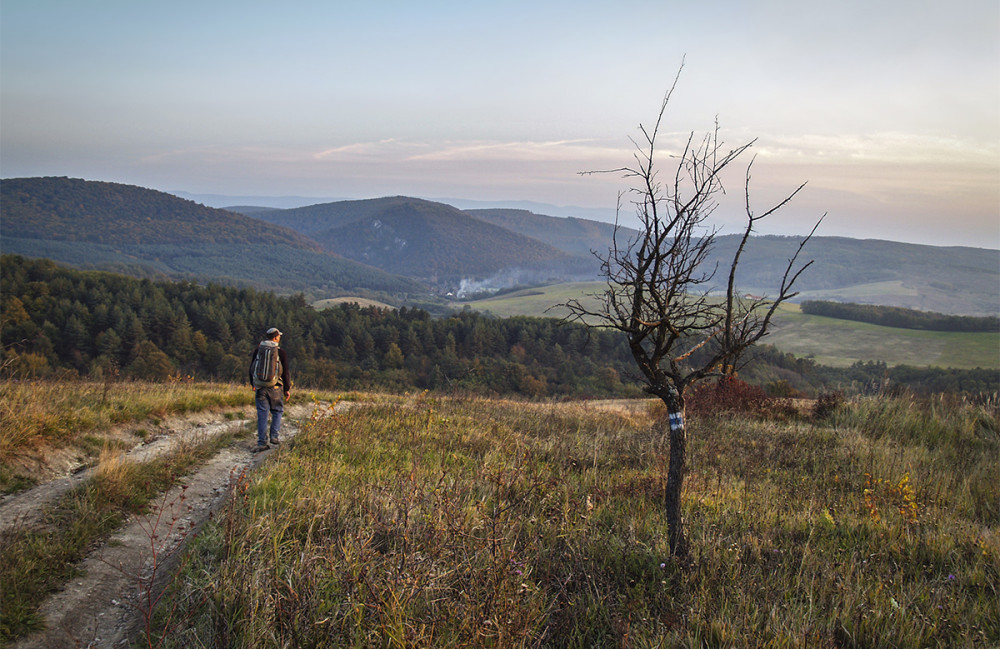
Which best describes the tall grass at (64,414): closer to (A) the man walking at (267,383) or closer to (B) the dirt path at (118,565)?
(B) the dirt path at (118,565)

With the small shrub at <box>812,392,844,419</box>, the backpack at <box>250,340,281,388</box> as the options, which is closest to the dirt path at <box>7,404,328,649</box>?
the backpack at <box>250,340,281,388</box>

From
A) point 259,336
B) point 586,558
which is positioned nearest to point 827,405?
point 586,558

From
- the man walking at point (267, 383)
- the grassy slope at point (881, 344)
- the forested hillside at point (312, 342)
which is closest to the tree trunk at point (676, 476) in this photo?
the man walking at point (267, 383)

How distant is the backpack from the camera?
8.88 meters

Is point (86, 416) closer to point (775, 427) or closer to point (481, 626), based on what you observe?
point (481, 626)

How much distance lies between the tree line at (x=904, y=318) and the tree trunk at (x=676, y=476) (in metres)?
103

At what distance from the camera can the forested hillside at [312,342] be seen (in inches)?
1864

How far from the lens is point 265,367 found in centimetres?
889

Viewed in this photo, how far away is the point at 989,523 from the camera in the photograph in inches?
231

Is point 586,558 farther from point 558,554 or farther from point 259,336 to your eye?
point 259,336

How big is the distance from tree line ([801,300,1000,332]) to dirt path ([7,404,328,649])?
105154 millimetres

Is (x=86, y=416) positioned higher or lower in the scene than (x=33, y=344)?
higher

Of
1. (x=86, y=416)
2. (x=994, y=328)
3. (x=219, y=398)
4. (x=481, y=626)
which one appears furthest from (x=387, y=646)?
(x=994, y=328)

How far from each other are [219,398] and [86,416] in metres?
3.95
